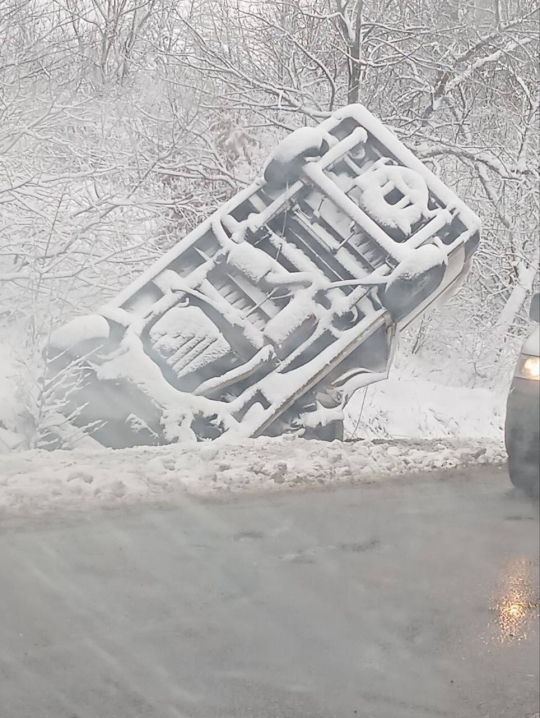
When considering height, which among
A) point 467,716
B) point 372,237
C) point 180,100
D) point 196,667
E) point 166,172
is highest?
point 180,100

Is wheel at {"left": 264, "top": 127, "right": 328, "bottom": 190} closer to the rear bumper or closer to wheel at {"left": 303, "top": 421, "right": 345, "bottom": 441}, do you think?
wheel at {"left": 303, "top": 421, "right": 345, "bottom": 441}

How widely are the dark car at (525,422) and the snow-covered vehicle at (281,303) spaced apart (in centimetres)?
164

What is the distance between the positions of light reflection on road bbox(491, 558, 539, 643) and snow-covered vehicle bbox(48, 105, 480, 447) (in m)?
2.23

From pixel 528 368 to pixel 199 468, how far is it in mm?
1540

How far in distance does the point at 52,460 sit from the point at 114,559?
1321 millimetres

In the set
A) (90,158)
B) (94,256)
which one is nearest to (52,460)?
(94,256)

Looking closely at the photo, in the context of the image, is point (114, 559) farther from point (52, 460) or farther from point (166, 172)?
point (166, 172)

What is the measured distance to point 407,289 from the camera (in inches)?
189

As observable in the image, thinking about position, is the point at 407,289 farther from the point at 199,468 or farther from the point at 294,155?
the point at 199,468

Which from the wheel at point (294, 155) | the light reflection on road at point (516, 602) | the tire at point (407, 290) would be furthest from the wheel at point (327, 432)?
the light reflection on road at point (516, 602)

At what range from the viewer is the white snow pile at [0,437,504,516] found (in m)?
3.38

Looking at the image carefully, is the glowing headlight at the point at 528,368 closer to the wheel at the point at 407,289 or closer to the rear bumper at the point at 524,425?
the rear bumper at the point at 524,425

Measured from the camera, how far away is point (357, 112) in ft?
17.0

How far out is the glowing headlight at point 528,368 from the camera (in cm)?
313
